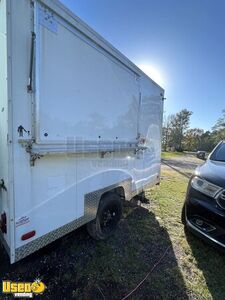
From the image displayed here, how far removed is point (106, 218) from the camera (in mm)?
3182

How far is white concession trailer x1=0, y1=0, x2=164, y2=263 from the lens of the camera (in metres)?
1.64

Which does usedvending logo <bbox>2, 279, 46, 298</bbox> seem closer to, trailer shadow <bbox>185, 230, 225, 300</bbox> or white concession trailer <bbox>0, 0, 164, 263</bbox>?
white concession trailer <bbox>0, 0, 164, 263</bbox>

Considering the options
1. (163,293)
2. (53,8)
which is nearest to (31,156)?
(53,8)

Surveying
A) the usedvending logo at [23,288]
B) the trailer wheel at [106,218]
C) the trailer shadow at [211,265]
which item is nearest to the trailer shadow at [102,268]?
the usedvending logo at [23,288]

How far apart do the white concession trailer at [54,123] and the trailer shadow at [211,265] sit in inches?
62.1

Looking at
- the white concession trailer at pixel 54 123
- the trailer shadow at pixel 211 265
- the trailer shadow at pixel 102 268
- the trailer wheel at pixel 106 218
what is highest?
the white concession trailer at pixel 54 123

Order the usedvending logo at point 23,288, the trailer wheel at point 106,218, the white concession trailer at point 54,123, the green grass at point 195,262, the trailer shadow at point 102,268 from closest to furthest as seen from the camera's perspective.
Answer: the white concession trailer at point 54,123
the usedvending logo at point 23,288
the trailer shadow at point 102,268
the green grass at point 195,262
the trailer wheel at point 106,218

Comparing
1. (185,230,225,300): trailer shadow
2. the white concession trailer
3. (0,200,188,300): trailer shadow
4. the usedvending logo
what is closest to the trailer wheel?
the white concession trailer

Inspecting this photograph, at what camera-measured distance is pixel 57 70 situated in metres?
1.90

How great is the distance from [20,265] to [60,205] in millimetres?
1180

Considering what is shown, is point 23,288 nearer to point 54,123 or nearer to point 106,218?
point 106,218

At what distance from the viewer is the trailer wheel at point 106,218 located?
2.90 metres

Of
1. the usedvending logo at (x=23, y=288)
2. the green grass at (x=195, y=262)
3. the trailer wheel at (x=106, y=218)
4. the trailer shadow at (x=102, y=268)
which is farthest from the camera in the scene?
the trailer wheel at (x=106, y=218)

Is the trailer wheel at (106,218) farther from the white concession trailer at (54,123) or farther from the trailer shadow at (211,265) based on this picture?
the trailer shadow at (211,265)
